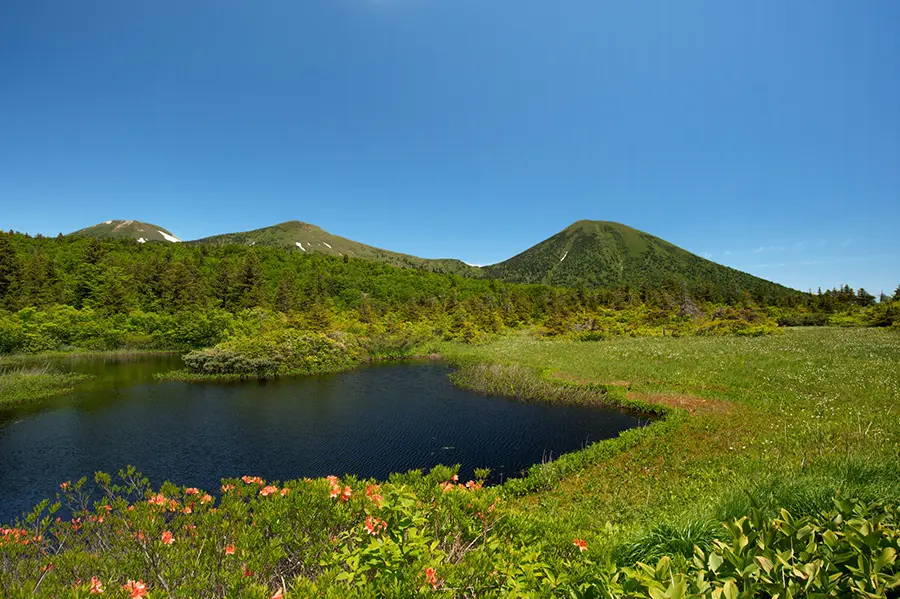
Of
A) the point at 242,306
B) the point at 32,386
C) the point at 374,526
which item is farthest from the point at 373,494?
the point at 242,306

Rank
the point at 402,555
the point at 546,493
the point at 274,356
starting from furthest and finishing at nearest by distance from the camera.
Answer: the point at 274,356 < the point at 546,493 < the point at 402,555

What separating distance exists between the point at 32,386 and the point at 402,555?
117 ft

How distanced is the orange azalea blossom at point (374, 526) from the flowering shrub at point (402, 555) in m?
0.01

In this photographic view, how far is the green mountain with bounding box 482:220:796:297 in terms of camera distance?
5709 inches

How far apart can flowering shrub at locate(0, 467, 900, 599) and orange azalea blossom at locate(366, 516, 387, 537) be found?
1 cm

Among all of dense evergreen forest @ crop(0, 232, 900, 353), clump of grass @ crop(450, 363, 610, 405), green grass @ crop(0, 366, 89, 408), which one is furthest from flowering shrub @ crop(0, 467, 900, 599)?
dense evergreen forest @ crop(0, 232, 900, 353)

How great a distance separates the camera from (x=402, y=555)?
321 centimetres

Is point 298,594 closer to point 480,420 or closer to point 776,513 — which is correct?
point 776,513

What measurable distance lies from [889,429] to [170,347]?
209 feet

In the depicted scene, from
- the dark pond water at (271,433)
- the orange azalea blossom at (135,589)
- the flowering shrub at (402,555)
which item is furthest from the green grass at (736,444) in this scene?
the orange azalea blossom at (135,589)

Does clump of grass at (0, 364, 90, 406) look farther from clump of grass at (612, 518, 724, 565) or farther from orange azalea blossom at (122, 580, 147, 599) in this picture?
clump of grass at (612, 518, 724, 565)

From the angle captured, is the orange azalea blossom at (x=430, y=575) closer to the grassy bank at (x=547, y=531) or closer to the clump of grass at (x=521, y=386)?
the grassy bank at (x=547, y=531)

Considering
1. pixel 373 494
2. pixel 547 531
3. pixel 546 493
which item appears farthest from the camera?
pixel 546 493

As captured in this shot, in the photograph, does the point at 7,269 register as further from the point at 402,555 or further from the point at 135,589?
the point at 402,555
